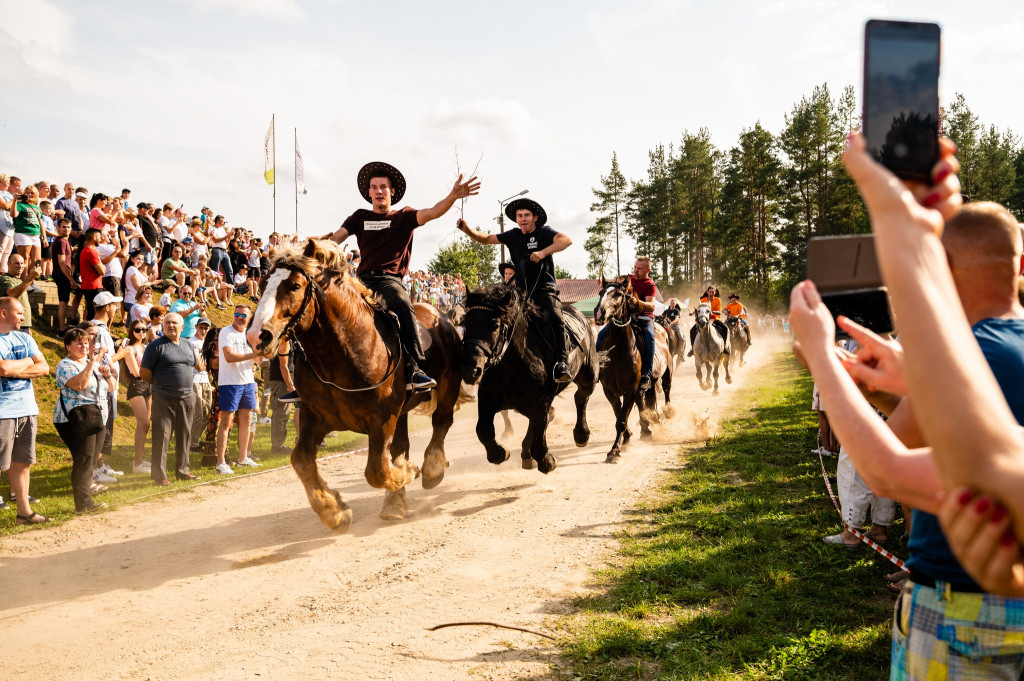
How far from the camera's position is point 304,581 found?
18.8ft

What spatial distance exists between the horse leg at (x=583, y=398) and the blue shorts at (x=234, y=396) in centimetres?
551

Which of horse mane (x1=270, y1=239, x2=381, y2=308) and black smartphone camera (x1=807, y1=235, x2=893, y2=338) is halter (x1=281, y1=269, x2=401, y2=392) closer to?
horse mane (x1=270, y1=239, x2=381, y2=308)

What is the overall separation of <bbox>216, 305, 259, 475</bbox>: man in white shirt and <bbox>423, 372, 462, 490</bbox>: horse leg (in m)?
3.83

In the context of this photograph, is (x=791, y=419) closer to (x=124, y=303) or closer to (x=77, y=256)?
(x=124, y=303)

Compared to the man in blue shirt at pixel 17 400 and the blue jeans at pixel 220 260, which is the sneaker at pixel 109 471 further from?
the blue jeans at pixel 220 260

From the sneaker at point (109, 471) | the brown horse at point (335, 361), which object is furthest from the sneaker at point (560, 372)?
the sneaker at point (109, 471)

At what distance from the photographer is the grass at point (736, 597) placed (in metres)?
4.14

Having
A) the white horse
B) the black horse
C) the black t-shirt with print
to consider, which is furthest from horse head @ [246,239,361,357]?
the white horse

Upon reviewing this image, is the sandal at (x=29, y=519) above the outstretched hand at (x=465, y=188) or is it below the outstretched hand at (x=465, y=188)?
below

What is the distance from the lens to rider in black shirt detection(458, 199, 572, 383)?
8578 millimetres

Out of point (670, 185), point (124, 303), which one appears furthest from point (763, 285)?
point (124, 303)

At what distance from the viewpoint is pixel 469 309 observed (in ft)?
26.3

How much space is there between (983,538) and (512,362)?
726cm

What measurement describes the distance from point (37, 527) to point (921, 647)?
876 centimetres
